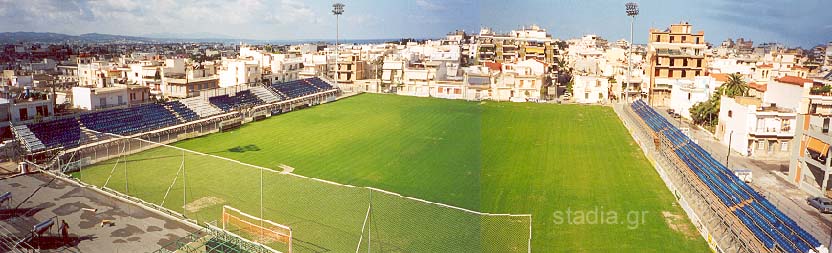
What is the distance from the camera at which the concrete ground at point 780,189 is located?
11.9 metres

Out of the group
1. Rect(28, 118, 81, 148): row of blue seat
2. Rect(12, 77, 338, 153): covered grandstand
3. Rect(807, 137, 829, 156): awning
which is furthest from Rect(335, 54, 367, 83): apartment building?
Rect(807, 137, 829, 156): awning

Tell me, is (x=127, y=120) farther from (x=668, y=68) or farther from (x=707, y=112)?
(x=668, y=68)

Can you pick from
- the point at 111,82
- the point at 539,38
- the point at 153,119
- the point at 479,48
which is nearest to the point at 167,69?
the point at 111,82

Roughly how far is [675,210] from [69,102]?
23.0m

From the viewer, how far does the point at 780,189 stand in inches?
579

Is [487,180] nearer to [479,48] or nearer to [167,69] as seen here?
[167,69]

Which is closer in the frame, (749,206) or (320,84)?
(749,206)

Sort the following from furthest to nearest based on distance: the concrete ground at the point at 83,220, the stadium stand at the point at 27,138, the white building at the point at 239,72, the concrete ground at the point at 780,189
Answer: the white building at the point at 239,72 < the stadium stand at the point at 27,138 < the concrete ground at the point at 780,189 < the concrete ground at the point at 83,220

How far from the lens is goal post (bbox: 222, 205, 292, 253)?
9438 mm

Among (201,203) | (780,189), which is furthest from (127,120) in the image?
(780,189)

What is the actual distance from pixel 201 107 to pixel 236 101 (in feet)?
8.47

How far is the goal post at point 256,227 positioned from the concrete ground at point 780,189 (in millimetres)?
10309

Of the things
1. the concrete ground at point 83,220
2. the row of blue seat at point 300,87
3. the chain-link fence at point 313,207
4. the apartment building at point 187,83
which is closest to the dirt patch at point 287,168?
the chain-link fence at point 313,207

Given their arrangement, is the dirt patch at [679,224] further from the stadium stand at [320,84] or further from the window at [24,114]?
the stadium stand at [320,84]
